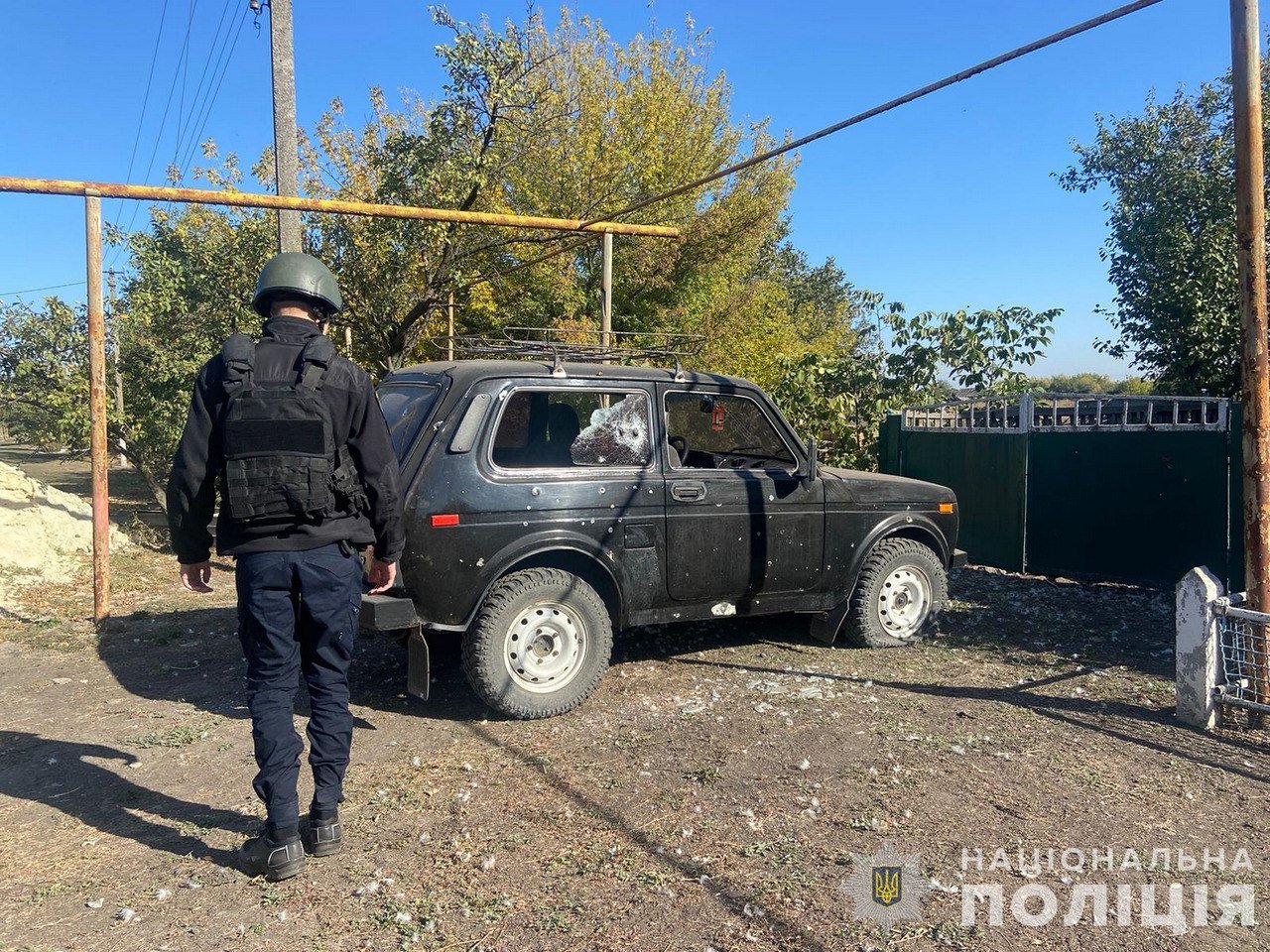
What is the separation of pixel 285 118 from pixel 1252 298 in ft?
27.1

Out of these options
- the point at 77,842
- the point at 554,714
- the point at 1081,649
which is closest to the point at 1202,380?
the point at 1081,649

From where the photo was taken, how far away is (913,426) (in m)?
11.0

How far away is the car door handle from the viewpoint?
17.9ft

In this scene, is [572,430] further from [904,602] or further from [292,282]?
[904,602]

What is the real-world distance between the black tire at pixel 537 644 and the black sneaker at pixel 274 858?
159cm

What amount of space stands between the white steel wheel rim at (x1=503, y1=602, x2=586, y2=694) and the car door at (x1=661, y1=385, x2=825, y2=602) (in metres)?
0.69

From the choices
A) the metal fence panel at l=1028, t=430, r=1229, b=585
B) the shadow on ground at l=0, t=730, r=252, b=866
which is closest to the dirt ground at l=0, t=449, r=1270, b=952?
the shadow on ground at l=0, t=730, r=252, b=866

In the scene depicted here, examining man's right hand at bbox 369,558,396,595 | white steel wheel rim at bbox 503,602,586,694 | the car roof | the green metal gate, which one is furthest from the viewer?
the green metal gate

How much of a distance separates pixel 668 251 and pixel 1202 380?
11.1 m

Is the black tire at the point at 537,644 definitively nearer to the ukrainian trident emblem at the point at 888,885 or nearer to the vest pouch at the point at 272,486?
the vest pouch at the point at 272,486

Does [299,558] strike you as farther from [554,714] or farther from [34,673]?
[34,673]

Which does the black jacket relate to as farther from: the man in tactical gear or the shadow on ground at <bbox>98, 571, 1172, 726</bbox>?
the shadow on ground at <bbox>98, 571, 1172, 726</bbox>

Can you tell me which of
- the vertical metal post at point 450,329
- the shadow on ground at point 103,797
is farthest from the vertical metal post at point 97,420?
the vertical metal post at point 450,329

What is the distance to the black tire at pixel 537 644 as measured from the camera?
15.8 ft
